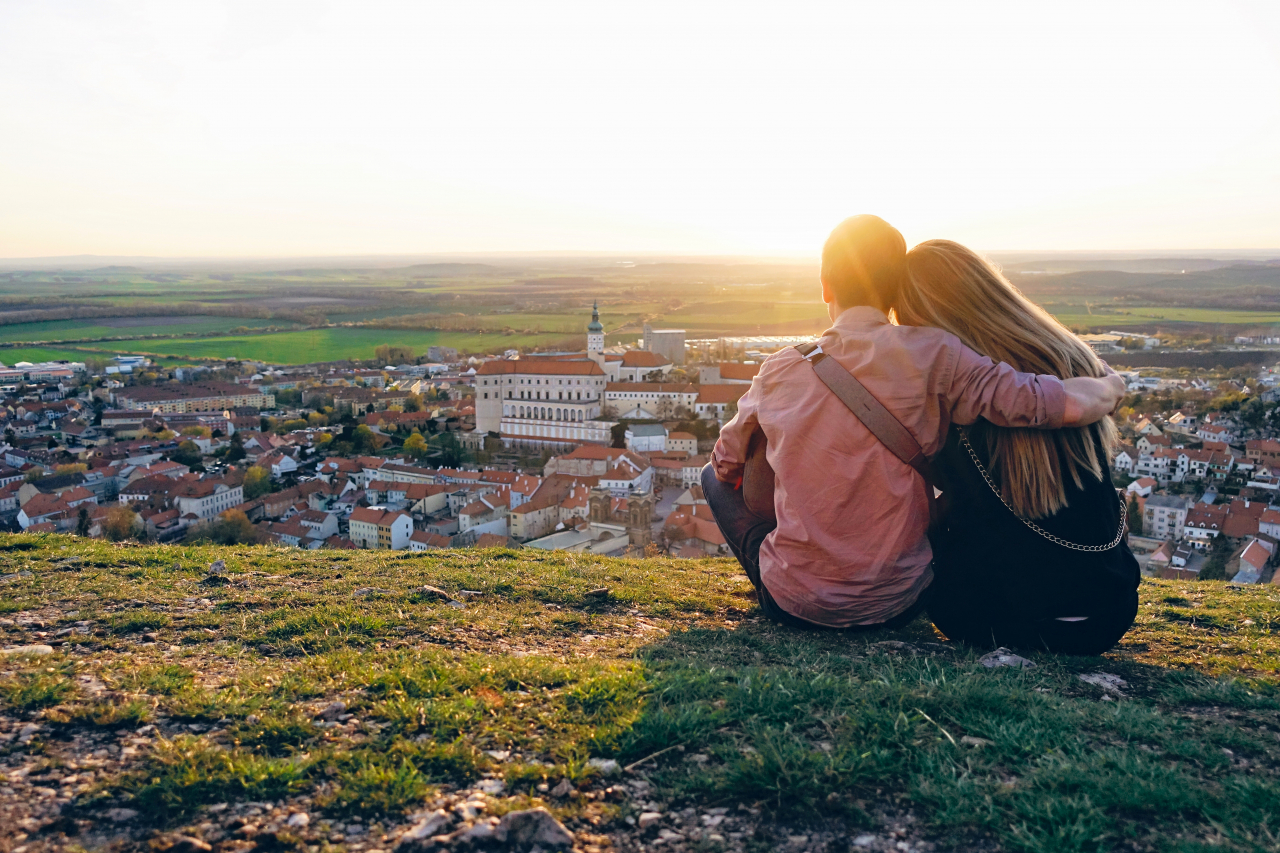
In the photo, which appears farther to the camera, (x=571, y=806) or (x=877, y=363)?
(x=877, y=363)

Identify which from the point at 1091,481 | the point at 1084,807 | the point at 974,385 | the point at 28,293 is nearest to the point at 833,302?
the point at 974,385

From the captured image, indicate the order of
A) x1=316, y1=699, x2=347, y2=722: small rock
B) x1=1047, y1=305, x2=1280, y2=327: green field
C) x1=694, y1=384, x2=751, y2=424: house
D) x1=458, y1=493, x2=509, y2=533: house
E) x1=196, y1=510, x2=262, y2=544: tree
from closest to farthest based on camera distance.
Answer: x1=316, y1=699, x2=347, y2=722: small rock → x1=196, y1=510, x2=262, y2=544: tree → x1=458, y1=493, x2=509, y2=533: house → x1=694, y1=384, x2=751, y2=424: house → x1=1047, y1=305, x2=1280, y2=327: green field

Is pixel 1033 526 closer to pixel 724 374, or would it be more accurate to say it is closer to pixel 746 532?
pixel 746 532

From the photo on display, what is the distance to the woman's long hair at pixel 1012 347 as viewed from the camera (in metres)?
3.25

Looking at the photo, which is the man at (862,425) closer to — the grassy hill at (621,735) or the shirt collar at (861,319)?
the shirt collar at (861,319)

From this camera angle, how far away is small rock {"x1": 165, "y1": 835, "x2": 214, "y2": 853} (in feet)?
7.06

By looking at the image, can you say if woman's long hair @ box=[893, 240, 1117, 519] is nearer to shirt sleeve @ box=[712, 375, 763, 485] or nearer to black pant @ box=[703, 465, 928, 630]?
shirt sleeve @ box=[712, 375, 763, 485]

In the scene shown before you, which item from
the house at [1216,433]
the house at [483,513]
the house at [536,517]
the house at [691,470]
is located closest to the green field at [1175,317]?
the house at [1216,433]

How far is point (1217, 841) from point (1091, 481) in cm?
152

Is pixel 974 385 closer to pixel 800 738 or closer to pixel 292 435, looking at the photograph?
pixel 800 738

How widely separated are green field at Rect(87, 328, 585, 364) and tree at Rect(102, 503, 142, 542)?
72.2 m

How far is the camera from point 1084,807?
221 cm

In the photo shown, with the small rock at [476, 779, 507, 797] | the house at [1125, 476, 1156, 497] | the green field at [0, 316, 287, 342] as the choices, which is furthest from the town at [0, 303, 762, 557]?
the green field at [0, 316, 287, 342]

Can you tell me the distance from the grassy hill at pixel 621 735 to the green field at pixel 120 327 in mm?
128442
